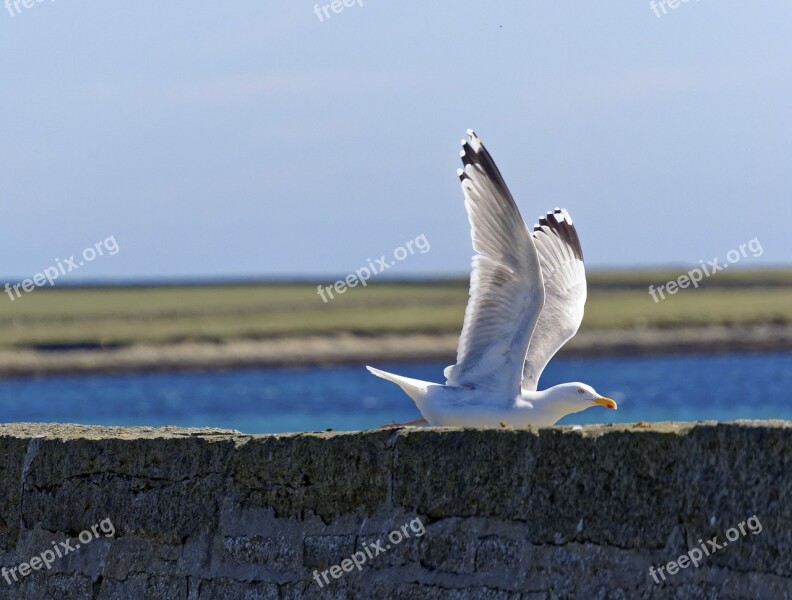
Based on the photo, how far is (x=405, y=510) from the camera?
13.8ft

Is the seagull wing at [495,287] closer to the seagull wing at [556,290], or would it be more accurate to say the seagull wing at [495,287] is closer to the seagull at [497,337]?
the seagull at [497,337]

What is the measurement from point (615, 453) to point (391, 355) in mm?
53936

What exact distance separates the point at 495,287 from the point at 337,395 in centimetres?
3988

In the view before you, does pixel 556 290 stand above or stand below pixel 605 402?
above

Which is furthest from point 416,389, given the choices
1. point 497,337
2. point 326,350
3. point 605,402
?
A: point 326,350

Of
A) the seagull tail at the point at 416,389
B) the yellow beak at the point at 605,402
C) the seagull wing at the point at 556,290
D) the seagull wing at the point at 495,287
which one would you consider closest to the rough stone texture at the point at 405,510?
the seagull tail at the point at 416,389

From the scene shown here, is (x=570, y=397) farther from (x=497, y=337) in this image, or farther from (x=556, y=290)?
(x=556, y=290)

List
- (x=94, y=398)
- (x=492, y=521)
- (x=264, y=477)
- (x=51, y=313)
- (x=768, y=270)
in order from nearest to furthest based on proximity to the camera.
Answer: (x=492, y=521), (x=264, y=477), (x=94, y=398), (x=51, y=313), (x=768, y=270)

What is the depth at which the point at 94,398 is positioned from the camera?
49281mm

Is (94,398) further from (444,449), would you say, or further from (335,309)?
(444,449)

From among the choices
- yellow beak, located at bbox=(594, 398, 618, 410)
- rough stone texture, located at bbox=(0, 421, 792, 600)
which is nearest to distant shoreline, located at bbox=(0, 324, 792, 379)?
yellow beak, located at bbox=(594, 398, 618, 410)

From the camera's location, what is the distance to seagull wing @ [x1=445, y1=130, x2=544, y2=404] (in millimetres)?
6109

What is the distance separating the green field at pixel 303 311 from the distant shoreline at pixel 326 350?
555 millimetres

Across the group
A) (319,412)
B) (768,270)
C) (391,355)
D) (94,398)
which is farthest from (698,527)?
(768,270)
